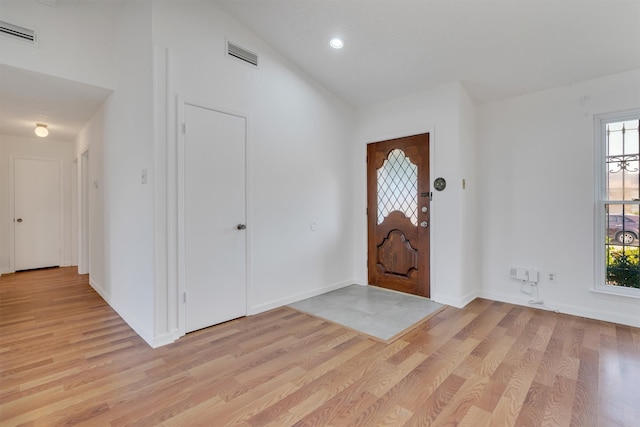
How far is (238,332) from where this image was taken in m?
2.77

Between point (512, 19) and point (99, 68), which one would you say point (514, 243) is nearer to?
point (512, 19)

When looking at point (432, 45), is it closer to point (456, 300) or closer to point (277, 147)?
point (277, 147)

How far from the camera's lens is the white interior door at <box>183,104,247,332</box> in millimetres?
2730

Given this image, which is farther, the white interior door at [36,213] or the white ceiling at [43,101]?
the white interior door at [36,213]

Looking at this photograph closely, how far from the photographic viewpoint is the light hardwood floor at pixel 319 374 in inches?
66.1

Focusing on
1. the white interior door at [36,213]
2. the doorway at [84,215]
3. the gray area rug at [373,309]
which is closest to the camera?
the gray area rug at [373,309]

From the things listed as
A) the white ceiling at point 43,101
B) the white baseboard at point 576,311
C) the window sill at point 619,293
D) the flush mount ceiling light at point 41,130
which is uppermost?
the white ceiling at point 43,101

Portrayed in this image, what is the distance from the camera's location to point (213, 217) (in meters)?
2.88

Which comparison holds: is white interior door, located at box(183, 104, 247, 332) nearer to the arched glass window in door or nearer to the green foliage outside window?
the arched glass window in door

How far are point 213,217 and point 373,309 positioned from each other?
197cm

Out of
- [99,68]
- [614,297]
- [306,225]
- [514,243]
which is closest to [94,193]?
[99,68]

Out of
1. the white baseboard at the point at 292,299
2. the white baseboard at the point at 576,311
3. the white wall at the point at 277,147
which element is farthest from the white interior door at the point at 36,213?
the white baseboard at the point at 576,311

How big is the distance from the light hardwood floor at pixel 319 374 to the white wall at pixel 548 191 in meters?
0.41

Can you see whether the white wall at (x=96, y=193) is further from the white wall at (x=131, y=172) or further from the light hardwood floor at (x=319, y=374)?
the light hardwood floor at (x=319, y=374)
